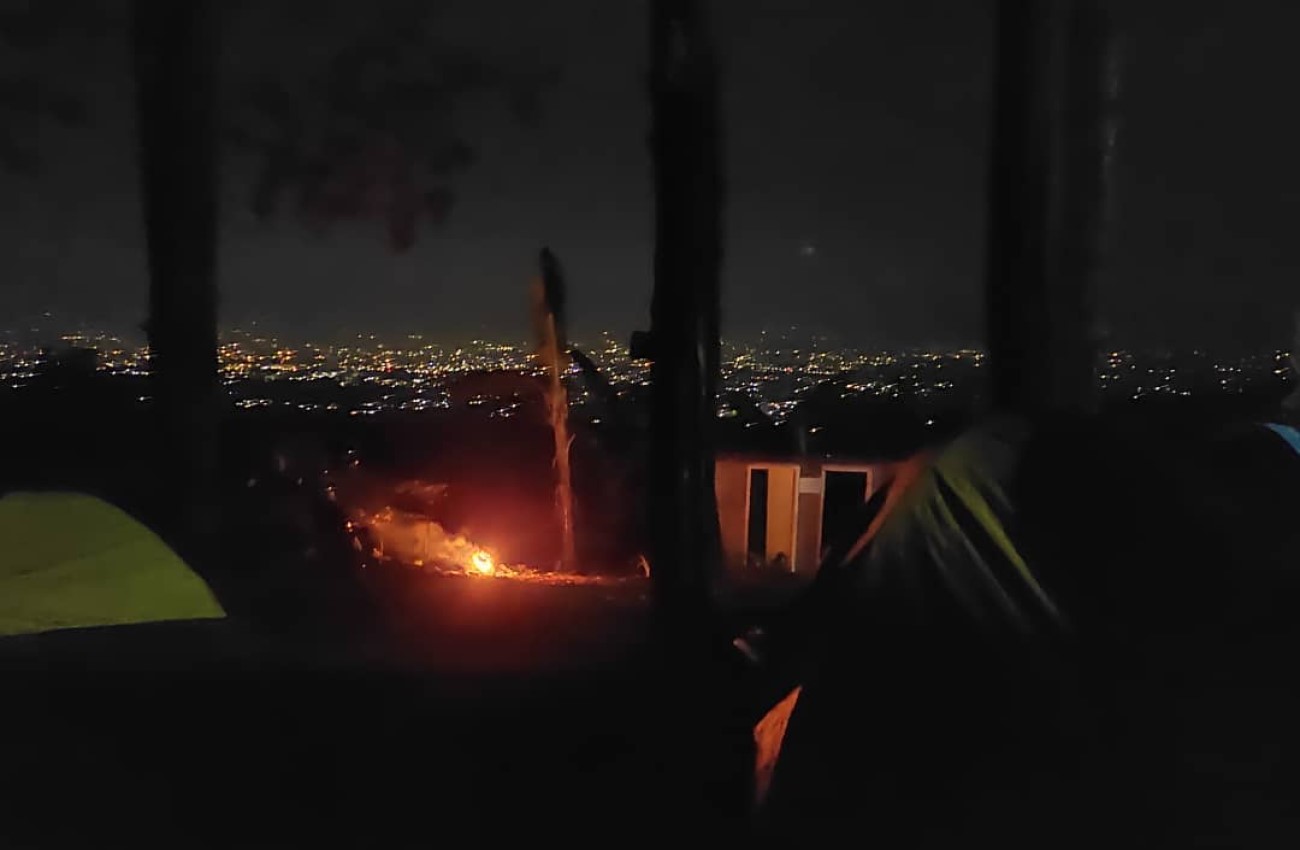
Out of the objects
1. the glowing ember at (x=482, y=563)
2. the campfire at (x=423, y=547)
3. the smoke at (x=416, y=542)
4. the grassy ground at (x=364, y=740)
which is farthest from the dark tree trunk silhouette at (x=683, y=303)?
the smoke at (x=416, y=542)

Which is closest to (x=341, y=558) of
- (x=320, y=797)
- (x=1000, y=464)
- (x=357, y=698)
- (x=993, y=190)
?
(x=357, y=698)

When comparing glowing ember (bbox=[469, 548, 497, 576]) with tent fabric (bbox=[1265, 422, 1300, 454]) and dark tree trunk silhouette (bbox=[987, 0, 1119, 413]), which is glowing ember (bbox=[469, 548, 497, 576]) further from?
tent fabric (bbox=[1265, 422, 1300, 454])

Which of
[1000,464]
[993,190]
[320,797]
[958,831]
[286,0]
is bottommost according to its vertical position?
[320,797]

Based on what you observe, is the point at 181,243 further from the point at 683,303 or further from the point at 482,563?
the point at 683,303

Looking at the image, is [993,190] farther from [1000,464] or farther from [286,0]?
[286,0]

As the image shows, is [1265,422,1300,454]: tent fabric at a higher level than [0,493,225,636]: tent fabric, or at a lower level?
higher

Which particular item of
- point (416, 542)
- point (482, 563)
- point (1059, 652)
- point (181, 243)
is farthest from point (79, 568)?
point (1059, 652)

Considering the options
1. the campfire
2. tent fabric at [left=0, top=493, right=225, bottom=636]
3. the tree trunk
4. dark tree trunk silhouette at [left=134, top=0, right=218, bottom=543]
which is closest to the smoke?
the campfire
